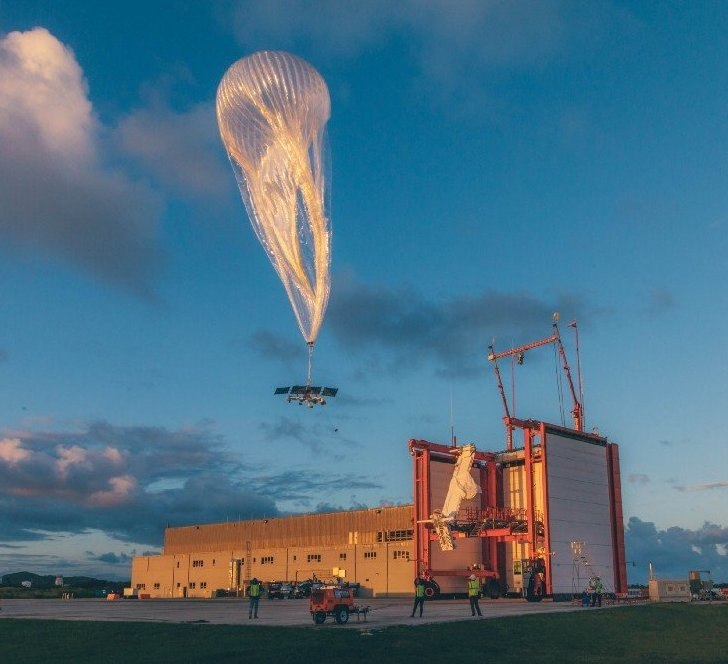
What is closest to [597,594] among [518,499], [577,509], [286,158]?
[577,509]

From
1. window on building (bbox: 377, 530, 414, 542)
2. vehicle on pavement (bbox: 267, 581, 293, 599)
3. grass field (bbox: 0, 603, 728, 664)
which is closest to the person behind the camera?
grass field (bbox: 0, 603, 728, 664)

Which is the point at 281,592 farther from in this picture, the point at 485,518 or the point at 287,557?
the point at 485,518

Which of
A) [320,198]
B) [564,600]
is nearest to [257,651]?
[320,198]

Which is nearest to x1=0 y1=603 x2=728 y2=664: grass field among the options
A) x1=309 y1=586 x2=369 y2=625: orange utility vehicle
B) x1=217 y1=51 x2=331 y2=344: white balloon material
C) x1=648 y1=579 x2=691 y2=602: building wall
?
x1=309 y1=586 x2=369 y2=625: orange utility vehicle

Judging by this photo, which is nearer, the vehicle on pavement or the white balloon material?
the white balloon material

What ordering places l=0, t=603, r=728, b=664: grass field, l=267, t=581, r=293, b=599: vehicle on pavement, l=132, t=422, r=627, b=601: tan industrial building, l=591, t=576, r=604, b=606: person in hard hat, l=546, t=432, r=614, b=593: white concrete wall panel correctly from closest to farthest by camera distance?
l=0, t=603, r=728, b=664: grass field, l=591, t=576, r=604, b=606: person in hard hat, l=546, t=432, r=614, b=593: white concrete wall panel, l=132, t=422, r=627, b=601: tan industrial building, l=267, t=581, r=293, b=599: vehicle on pavement

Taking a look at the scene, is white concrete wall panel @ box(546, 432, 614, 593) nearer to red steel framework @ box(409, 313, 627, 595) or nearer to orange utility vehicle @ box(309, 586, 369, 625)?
red steel framework @ box(409, 313, 627, 595)
